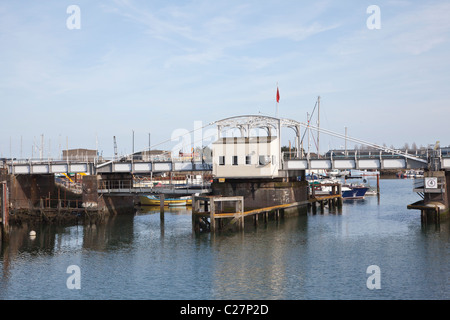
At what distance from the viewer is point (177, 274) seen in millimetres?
36688

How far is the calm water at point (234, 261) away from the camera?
32.1 meters

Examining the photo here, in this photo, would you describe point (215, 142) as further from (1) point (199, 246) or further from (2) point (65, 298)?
(2) point (65, 298)

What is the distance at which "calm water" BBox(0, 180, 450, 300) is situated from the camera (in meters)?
32.1

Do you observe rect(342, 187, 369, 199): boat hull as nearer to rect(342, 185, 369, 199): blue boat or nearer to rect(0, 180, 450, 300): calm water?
rect(342, 185, 369, 199): blue boat

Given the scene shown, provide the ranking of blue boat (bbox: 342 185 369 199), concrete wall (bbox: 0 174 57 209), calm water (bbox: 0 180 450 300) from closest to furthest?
calm water (bbox: 0 180 450 300) < concrete wall (bbox: 0 174 57 209) < blue boat (bbox: 342 185 369 199)

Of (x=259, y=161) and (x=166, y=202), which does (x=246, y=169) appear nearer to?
(x=259, y=161)

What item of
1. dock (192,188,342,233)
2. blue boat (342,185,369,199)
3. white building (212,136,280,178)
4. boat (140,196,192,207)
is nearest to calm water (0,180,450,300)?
dock (192,188,342,233)

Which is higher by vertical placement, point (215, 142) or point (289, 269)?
point (215, 142)

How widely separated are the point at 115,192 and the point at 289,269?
3967 cm

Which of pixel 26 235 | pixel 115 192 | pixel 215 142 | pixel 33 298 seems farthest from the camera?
pixel 115 192

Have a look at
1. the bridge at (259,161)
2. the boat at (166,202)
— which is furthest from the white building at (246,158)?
the boat at (166,202)

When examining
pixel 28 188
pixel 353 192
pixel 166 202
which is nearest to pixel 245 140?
pixel 166 202

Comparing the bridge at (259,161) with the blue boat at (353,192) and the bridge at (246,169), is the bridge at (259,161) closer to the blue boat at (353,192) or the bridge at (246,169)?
the bridge at (246,169)
